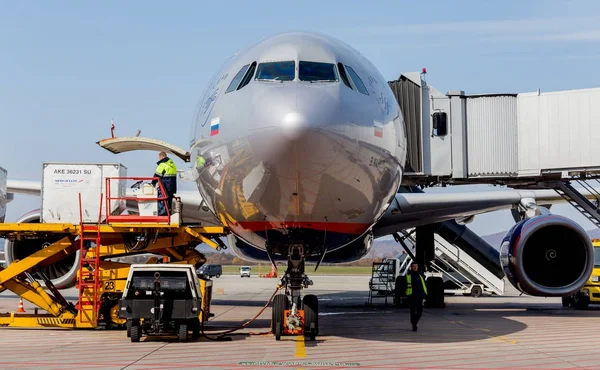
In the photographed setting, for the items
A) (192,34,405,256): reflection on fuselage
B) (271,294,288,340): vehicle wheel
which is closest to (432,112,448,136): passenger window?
(192,34,405,256): reflection on fuselage

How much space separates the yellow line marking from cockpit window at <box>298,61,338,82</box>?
10.4 feet

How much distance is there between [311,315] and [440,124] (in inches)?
293

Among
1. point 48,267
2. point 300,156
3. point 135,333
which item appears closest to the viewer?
point 300,156

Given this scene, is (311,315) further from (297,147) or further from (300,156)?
(297,147)

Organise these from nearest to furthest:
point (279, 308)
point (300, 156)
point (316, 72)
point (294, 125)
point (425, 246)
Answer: point (294, 125), point (300, 156), point (316, 72), point (279, 308), point (425, 246)

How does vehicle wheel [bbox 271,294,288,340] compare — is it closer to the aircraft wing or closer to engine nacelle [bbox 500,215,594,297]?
the aircraft wing

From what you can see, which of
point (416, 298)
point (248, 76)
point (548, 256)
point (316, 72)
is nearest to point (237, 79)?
point (248, 76)

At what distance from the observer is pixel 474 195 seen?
16047mm

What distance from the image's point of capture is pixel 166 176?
1294cm

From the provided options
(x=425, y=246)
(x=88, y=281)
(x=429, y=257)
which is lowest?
(x=88, y=281)

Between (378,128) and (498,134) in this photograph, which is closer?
(378,128)

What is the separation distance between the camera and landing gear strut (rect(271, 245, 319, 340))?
34.4 feet

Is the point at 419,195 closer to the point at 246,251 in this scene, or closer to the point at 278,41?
the point at 246,251

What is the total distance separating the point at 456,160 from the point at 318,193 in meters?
8.23
